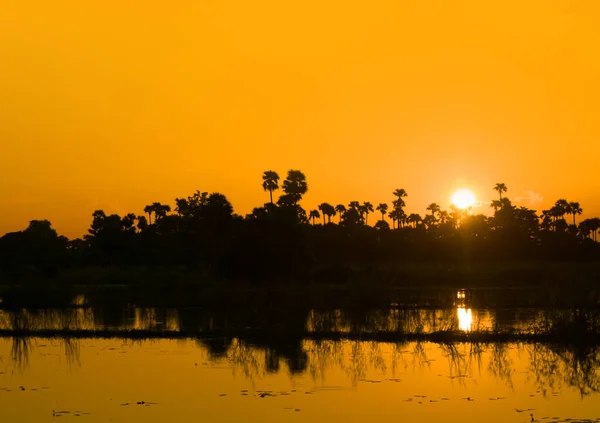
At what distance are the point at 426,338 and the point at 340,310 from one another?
9.78 m

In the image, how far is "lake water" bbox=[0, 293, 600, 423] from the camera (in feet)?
47.2

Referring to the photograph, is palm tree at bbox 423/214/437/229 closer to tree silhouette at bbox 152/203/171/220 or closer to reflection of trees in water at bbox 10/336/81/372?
tree silhouette at bbox 152/203/171/220

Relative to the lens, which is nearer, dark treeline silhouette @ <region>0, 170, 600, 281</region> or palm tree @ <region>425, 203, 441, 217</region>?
dark treeline silhouette @ <region>0, 170, 600, 281</region>

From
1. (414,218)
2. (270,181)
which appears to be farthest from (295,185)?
(414,218)

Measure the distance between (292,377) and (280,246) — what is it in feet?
107

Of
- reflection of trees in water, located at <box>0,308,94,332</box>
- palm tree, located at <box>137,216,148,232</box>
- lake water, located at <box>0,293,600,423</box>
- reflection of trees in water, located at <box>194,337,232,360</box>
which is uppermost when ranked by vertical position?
palm tree, located at <box>137,216,148,232</box>

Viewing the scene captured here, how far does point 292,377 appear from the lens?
58.7ft

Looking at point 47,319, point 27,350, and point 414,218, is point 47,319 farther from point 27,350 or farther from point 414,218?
point 414,218

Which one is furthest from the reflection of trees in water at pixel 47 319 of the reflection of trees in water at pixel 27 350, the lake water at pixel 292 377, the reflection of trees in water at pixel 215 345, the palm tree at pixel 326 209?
the palm tree at pixel 326 209

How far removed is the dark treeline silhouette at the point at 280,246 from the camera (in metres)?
50.6

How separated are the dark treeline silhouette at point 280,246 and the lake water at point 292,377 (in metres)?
22.3

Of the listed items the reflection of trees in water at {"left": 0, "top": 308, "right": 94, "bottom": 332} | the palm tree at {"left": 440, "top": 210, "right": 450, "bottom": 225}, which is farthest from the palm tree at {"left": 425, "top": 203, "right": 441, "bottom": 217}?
the reflection of trees in water at {"left": 0, "top": 308, "right": 94, "bottom": 332}

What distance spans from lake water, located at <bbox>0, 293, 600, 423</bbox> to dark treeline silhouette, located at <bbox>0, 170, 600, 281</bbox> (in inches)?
876

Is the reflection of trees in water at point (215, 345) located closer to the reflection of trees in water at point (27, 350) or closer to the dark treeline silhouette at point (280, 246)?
the reflection of trees in water at point (27, 350)
